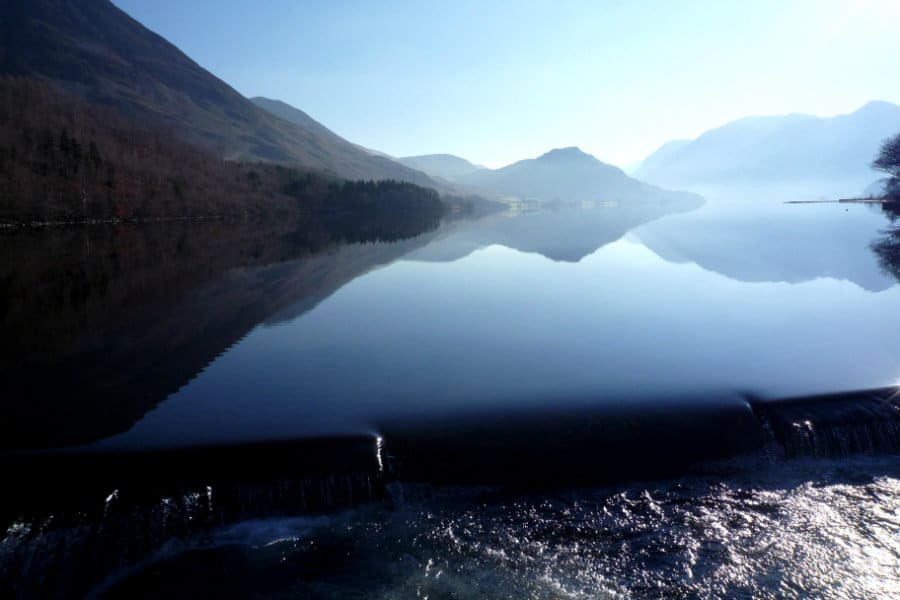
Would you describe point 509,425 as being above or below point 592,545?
above

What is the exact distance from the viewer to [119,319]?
69.8 ft

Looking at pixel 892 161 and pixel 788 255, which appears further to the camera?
pixel 892 161

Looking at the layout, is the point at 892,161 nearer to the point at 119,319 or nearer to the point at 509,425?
the point at 509,425

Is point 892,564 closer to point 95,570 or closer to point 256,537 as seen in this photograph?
point 256,537

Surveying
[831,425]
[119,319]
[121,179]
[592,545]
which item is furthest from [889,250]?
[121,179]

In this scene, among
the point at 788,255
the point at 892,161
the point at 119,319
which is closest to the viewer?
the point at 119,319

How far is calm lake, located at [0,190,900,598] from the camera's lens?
8.64m

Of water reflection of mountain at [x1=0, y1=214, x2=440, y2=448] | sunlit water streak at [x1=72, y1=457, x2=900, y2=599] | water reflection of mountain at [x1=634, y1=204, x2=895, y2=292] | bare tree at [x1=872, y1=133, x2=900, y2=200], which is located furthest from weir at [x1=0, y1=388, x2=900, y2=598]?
bare tree at [x1=872, y1=133, x2=900, y2=200]

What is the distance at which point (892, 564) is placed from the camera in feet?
27.5

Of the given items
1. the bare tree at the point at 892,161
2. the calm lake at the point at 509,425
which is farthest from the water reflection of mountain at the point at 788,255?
the bare tree at the point at 892,161

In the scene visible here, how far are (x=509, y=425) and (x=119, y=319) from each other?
16786 mm

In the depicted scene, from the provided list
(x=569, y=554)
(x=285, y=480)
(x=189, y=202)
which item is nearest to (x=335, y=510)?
(x=285, y=480)

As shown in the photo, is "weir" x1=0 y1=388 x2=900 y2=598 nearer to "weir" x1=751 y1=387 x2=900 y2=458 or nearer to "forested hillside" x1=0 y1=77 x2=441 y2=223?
"weir" x1=751 y1=387 x2=900 y2=458

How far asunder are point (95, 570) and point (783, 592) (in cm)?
1025
